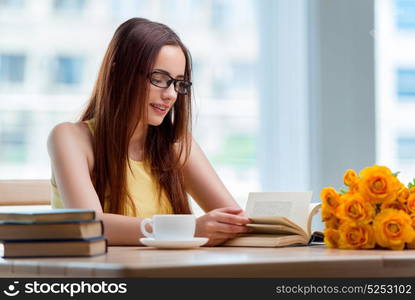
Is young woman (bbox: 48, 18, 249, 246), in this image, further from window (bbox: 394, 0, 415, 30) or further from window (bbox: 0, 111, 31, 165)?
window (bbox: 394, 0, 415, 30)

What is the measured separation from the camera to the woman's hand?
5.42 ft

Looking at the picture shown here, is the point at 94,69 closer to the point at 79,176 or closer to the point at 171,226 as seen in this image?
the point at 79,176

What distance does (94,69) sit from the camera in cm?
366

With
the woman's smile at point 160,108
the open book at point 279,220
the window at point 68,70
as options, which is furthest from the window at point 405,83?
the open book at point 279,220

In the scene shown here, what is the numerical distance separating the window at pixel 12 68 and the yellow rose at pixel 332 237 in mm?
2315

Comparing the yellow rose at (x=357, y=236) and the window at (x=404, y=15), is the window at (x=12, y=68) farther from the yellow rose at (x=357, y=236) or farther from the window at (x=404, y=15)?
the yellow rose at (x=357, y=236)

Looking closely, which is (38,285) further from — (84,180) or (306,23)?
(306,23)

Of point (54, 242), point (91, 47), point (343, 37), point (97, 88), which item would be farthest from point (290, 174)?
point (54, 242)

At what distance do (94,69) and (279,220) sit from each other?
2.20 metres

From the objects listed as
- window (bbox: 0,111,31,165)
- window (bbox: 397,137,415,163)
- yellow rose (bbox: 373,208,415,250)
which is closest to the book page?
yellow rose (bbox: 373,208,415,250)

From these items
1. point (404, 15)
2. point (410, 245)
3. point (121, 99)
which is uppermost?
point (404, 15)

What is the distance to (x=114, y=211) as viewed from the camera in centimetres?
210

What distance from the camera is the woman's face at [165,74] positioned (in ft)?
6.77

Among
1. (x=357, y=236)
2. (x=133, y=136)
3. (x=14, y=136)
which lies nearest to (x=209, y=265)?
(x=357, y=236)
